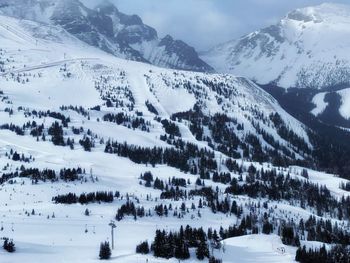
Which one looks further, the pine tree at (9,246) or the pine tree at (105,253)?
the pine tree at (105,253)

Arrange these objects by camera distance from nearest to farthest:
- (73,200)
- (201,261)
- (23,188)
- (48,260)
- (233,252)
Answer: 1. (48,260)
2. (201,261)
3. (233,252)
4. (73,200)
5. (23,188)

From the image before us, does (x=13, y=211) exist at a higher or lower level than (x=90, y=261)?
higher

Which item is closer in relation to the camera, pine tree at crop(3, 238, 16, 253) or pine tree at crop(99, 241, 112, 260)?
pine tree at crop(3, 238, 16, 253)

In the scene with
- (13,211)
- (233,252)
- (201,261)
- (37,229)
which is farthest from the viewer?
(13,211)

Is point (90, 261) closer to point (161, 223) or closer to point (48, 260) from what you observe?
point (48, 260)

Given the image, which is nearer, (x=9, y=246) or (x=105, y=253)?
(x=9, y=246)

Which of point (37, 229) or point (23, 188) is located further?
point (23, 188)

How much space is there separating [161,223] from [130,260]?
203 ft

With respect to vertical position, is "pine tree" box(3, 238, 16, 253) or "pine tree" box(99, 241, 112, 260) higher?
"pine tree" box(3, 238, 16, 253)

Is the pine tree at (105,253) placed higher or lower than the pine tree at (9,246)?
lower

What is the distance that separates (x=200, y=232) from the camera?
131 m

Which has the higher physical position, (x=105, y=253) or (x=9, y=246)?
(x=9, y=246)

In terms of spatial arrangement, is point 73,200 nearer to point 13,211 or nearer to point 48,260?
point 13,211

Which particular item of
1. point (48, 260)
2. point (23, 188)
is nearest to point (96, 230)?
point (48, 260)
